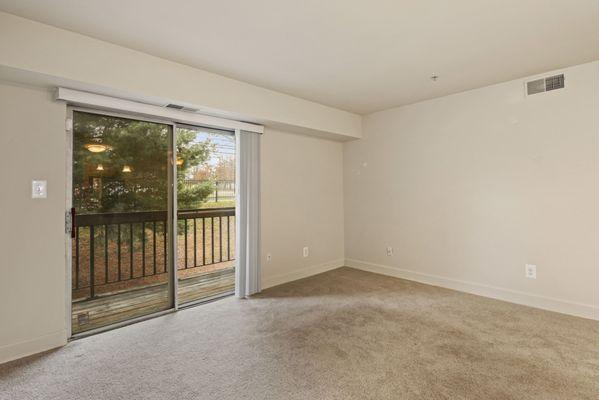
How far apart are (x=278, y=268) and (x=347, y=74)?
2527mm

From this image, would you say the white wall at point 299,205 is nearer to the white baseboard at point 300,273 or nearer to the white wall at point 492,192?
the white baseboard at point 300,273

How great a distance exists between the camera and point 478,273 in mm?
3576

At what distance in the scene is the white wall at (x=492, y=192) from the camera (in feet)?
9.59

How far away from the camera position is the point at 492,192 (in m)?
3.46

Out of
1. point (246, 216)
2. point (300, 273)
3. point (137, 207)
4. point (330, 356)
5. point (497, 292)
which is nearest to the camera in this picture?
point (330, 356)

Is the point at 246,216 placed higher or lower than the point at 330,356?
higher

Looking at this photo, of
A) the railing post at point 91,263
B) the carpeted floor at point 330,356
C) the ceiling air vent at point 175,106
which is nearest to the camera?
the carpeted floor at point 330,356

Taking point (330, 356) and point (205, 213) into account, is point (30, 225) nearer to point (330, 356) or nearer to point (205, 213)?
point (205, 213)

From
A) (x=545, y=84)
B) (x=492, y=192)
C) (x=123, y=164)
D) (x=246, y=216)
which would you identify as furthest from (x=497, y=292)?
(x=123, y=164)

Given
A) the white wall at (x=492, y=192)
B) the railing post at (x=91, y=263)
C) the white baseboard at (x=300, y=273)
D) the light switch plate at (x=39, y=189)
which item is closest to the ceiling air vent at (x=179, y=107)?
the light switch plate at (x=39, y=189)

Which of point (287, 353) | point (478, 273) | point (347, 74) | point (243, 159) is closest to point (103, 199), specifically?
point (243, 159)

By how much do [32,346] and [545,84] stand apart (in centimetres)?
515

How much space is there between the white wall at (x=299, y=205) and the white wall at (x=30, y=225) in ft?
6.82

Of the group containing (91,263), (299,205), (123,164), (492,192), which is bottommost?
(91,263)
